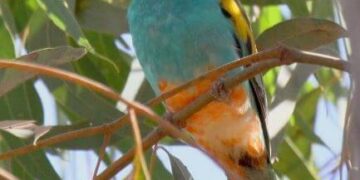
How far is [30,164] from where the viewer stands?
212 cm

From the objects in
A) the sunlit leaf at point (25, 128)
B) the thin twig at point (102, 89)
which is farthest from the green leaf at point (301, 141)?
the thin twig at point (102, 89)

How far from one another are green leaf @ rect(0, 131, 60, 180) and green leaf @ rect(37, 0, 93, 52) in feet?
1.19

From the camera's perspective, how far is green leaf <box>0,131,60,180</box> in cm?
209

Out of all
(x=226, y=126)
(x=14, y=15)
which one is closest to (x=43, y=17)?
(x=14, y=15)

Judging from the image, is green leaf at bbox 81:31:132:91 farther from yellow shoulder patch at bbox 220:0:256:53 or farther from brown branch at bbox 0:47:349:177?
brown branch at bbox 0:47:349:177

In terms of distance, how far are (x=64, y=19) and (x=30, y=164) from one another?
42cm

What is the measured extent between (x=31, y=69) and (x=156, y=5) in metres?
1.29

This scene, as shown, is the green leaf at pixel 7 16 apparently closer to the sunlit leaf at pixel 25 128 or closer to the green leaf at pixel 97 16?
the green leaf at pixel 97 16

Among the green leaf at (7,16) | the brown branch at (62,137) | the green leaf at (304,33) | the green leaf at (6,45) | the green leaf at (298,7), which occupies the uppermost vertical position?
the green leaf at (7,16)

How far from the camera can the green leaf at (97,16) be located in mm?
2340

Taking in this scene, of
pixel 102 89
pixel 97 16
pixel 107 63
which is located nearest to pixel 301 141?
pixel 107 63

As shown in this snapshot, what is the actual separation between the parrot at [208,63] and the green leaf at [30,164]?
36 cm

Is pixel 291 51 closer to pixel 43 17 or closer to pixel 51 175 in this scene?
pixel 51 175

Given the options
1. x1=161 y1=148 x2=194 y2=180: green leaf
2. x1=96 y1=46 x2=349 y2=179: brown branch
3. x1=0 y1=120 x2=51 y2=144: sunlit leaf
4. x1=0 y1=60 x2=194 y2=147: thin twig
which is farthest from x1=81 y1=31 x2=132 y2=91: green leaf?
x1=0 y1=60 x2=194 y2=147: thin twig
